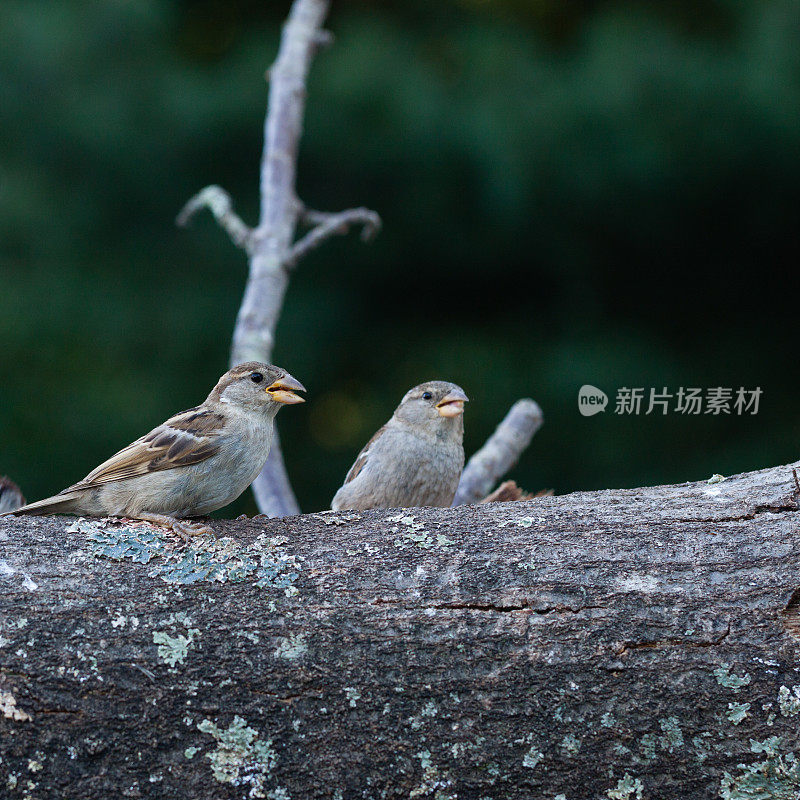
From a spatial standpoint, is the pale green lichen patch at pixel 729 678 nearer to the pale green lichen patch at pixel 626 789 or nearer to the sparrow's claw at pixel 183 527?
the pale green lichen patch at pixel 626 789

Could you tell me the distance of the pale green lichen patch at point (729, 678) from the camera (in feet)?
6.06

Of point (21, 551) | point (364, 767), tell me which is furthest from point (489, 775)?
point (21, 551)

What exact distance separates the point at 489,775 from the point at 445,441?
1.62 m

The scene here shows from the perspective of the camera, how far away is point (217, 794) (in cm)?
179

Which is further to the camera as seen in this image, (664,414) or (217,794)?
(664,414)

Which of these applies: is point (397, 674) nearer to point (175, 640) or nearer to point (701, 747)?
point (175, 640)

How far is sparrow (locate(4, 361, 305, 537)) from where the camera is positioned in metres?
2.51

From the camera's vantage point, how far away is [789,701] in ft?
6.04

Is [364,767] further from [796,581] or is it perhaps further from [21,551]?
[796,581]

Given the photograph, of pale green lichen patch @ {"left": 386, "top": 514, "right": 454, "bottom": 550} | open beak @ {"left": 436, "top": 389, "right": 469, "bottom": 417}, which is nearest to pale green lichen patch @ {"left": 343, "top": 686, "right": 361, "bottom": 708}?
pale green lichen patch @ {"left": 386, "top": 514, "right": 454, "bottom": 550}

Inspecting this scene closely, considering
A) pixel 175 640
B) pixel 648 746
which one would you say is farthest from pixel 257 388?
pixel 648 746

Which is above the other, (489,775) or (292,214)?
(292,214)

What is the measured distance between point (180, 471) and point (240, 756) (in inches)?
35.3

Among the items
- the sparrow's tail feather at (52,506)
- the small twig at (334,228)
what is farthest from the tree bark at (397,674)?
the small twig at (334,228)
